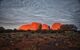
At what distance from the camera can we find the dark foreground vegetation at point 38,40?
3.78 meters

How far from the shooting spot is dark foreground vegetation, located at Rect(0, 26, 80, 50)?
3783 mm

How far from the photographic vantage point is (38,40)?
3.85 m

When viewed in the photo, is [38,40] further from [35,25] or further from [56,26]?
[56,26]

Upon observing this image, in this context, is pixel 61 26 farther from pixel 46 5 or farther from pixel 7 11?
pixel 7 11

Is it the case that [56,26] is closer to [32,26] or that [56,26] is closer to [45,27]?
[45,27]

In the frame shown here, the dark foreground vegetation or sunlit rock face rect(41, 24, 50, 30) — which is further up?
sunlit rock face rect(41, 24, 50, 30)

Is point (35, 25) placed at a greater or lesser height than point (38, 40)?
greater

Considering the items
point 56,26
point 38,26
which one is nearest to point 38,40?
point 38,26

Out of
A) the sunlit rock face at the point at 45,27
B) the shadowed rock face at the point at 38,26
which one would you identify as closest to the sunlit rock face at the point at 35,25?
the shadowed rock face at the point at 38,26

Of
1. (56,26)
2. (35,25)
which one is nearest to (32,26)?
(35,25)

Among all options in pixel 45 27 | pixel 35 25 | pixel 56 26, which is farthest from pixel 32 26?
pixel 56 26

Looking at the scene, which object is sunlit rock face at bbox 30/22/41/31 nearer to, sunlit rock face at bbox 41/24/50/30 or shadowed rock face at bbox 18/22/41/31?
shadowed rock face at bbox 18/22/41/31

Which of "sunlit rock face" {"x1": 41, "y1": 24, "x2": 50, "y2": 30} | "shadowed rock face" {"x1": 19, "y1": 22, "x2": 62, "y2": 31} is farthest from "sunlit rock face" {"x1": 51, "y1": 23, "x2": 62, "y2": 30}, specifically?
"sunlit rock face" {"x1": 41, "y1": 24, "x2": 50, "y2": 30}

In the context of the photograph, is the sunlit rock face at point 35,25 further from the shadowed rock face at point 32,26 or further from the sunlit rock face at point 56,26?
the sunlit rock face at point 56,26
